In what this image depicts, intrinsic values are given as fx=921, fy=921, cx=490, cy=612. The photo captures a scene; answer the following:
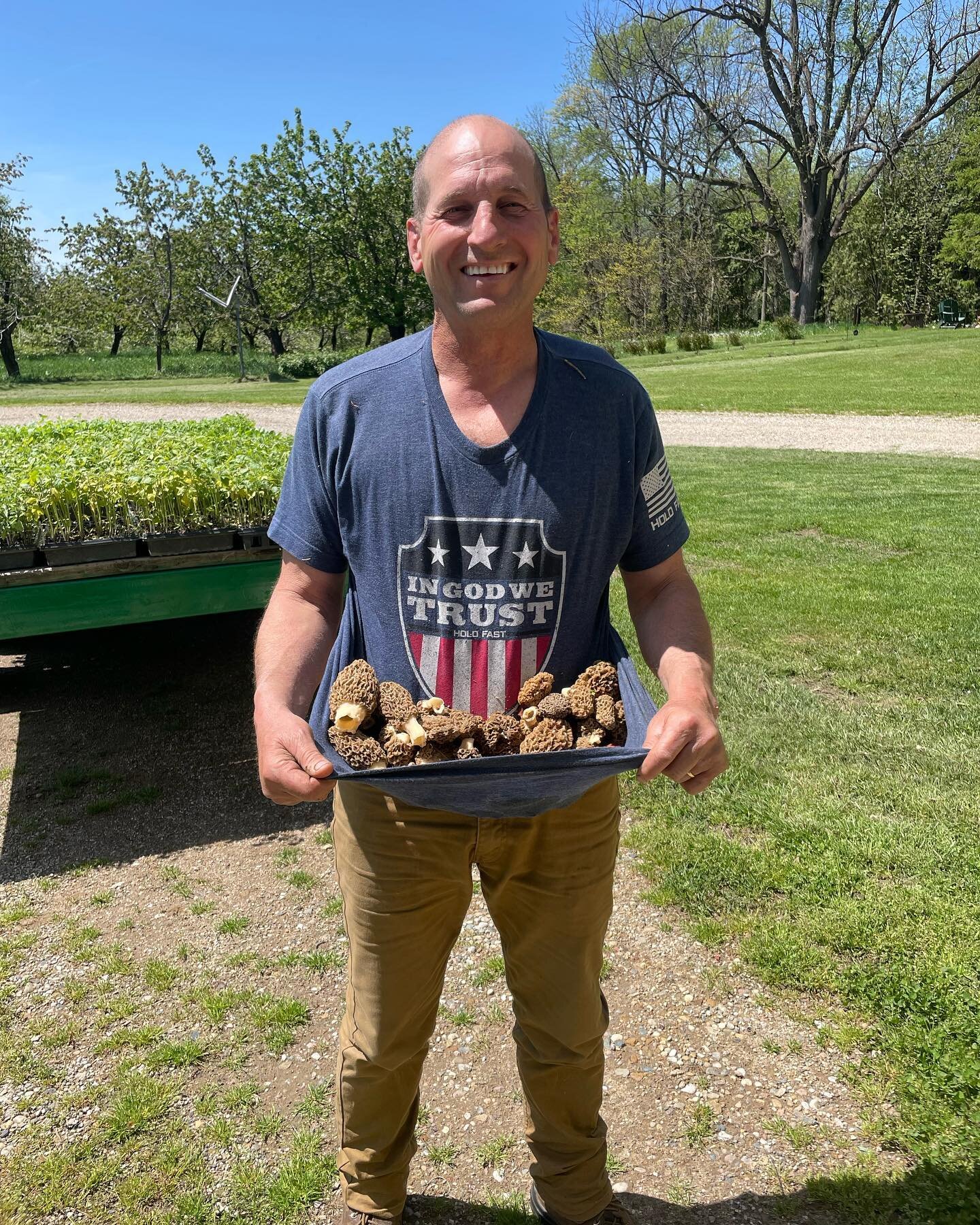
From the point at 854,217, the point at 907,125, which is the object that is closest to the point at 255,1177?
the point at 907,125

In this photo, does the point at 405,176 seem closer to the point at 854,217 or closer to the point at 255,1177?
the point at 854,217

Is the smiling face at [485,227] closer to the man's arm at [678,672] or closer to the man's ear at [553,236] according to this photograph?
Result: the man's ear at [553,236]

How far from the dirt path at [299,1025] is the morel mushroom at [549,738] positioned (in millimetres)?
1483

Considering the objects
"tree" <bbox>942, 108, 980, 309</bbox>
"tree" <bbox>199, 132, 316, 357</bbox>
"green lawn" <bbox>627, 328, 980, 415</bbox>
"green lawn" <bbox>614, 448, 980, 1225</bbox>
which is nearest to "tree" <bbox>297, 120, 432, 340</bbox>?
"tree" <bbox>199, 132, 316, 357</bbox>

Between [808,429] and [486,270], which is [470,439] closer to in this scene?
[486,270]

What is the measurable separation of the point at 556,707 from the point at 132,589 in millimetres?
3288

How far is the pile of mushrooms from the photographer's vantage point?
1.70 m

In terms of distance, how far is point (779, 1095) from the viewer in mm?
2725

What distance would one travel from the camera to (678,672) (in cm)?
184

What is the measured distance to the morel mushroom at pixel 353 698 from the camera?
171 cm

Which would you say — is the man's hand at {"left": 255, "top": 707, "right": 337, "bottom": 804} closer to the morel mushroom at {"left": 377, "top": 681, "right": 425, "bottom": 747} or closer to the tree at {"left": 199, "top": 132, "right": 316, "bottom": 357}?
the morel mushroom at {"left": 377, "top": 681, "right": 425, "bottom": 747}

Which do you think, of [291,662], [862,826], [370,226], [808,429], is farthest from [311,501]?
[370,226]

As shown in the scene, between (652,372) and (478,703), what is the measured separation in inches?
1063

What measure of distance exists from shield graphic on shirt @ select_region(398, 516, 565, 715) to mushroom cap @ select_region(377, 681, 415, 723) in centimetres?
9
